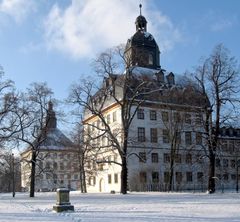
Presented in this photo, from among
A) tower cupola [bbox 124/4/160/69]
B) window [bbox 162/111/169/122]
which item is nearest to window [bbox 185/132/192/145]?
window [bbox 162/111/169/122]

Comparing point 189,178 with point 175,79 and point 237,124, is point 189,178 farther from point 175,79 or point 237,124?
point 237,124

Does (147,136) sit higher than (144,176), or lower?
higher

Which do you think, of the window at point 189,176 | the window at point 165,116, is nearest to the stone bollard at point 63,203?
the window at point 165,116

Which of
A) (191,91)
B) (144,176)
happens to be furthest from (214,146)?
(144,176)

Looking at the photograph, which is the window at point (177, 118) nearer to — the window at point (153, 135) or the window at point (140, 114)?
the window at point (140, 114)

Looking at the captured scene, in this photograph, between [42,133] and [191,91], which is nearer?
[191,91]

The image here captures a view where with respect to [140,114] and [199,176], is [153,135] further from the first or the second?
[199,176]

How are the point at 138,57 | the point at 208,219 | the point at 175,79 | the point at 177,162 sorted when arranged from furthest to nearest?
1. the point at 175,79
2. the point at 177,162
3. the point at 138,57
4. the point at 208,219

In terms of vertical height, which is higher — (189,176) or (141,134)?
(141,134)

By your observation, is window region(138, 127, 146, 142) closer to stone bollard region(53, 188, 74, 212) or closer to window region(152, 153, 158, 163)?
window region(152, 153, 158, 163)

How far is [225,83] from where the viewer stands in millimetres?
40250

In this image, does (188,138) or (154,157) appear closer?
(188,138)

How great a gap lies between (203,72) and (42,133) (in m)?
17.1

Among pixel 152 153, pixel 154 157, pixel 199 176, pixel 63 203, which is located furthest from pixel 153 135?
pixel 63 203
